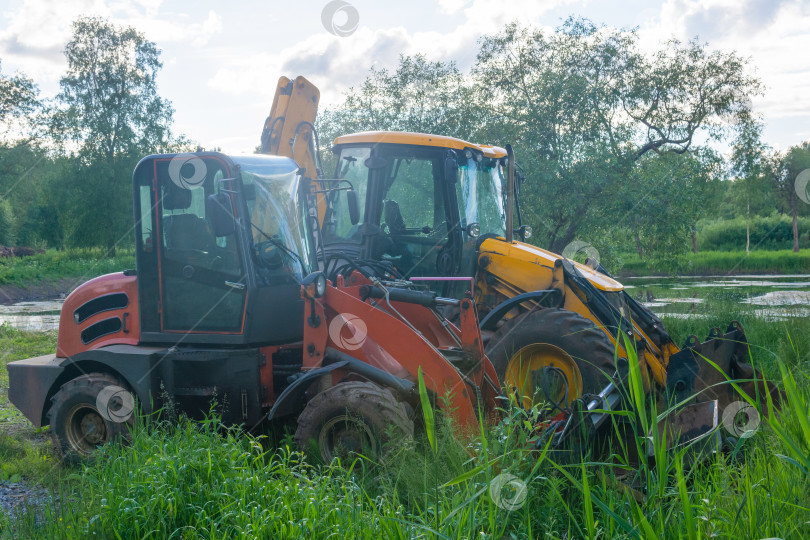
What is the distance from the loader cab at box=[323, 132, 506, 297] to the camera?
7.59 meters

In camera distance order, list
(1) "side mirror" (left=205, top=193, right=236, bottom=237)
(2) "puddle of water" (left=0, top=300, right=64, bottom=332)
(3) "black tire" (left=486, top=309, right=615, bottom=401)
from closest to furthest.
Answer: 1. (1) "side mirror" (left=205, top=193, right=236, bottom=237)
2. (3) "black tire" (left=486, top=309, right=615, bottom=401)
3. (2) "puddle of water" (left=0, top=300, right=64, bottom=332)

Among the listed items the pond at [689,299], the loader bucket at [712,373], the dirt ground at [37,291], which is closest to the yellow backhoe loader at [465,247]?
the loader bucket at [712,373]

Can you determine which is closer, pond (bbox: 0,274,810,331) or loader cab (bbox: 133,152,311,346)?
loader cab (bbox: 133,152,311,346)

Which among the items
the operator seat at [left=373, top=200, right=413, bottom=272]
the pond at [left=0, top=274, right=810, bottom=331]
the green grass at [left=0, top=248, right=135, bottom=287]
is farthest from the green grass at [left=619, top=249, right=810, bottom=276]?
the operator seat at [left=373, top=200, right=413, bottom=272]

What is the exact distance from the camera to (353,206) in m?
7.00

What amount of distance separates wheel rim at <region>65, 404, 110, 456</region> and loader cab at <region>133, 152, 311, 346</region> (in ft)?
2.43

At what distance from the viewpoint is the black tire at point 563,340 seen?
6.07 meters

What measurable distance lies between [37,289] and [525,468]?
2984 centimetres

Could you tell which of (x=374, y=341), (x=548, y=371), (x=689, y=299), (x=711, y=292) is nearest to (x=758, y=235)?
(x=711, y=292)

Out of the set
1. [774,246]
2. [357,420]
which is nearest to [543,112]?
[357,420]

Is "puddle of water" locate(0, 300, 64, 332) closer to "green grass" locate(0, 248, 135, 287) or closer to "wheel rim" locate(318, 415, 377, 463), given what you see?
"green grass" locate(0, 248, 135, 287)

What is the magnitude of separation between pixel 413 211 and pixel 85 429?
3876mm

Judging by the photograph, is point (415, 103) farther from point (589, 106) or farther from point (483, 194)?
point (483, 194)

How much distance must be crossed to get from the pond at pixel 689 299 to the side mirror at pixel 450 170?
6.39 m
